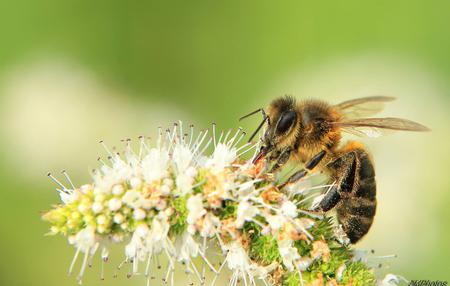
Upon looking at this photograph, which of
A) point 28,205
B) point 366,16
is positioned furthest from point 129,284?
point 366,16

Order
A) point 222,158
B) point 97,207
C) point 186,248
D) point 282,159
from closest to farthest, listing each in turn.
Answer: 1. point 97,207
2. point 186,248
3. point 222,158
4. point 282,159

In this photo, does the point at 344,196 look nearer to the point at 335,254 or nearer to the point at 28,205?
the point at 335,254

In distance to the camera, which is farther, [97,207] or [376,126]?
[376,126]

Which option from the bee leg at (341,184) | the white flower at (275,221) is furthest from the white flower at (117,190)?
the bee leg at (341,184)

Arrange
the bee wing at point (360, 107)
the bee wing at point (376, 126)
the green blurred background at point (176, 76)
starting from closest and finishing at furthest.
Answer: the bee wing at point (376, 126) < the bee wing at point (360, 107) < the green blurred background at point (176, 76)

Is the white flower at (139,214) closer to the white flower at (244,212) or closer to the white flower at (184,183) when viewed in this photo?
the white flower at (184,183)

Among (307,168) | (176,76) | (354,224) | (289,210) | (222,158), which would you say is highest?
(176,76)

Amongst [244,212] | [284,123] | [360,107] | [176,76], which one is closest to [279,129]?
[284,123]

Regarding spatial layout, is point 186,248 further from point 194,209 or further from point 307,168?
point 307,168
